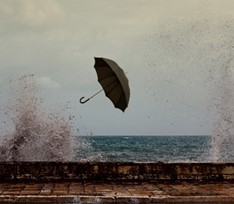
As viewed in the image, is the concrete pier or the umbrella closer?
the concrete pier

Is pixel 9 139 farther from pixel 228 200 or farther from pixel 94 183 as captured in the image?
pixel 228 200

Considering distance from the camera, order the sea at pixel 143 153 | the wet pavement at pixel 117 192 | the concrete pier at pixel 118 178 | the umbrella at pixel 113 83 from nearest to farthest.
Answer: the wet pavement at pixel 117 192 < the concrete pier at pixel 118 178 < the umbrella at pixel 113 83 < the sea at pixel 143 153

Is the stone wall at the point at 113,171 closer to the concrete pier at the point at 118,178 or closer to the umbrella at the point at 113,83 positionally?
the concrete pier at the point at 118,178

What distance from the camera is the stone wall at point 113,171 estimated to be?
891 cm

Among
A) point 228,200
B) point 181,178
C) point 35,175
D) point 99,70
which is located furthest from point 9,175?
point 228,200

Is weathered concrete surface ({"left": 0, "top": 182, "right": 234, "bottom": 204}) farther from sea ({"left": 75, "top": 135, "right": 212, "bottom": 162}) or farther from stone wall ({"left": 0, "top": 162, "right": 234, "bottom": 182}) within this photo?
sea ({"left": 75, "top": 135, "right": 212, "bottom": 162})

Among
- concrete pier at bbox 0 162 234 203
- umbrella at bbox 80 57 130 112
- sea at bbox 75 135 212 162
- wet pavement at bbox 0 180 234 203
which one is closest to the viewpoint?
wet pavement at bbox 0 180 234 203

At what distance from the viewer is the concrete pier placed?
25.9 ft

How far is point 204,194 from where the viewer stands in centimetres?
755

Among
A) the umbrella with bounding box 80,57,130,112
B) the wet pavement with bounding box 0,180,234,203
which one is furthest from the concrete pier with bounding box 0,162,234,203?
the umbrella with bounding box 80,57,130,112

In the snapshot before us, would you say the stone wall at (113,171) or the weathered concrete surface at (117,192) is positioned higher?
the stone wall at (113,171)

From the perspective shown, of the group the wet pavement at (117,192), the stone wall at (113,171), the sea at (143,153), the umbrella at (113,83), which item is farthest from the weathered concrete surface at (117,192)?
the sea at (143,153)

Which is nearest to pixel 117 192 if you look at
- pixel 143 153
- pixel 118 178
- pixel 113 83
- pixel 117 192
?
pixel 117 192

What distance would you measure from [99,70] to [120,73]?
1.31 ft
